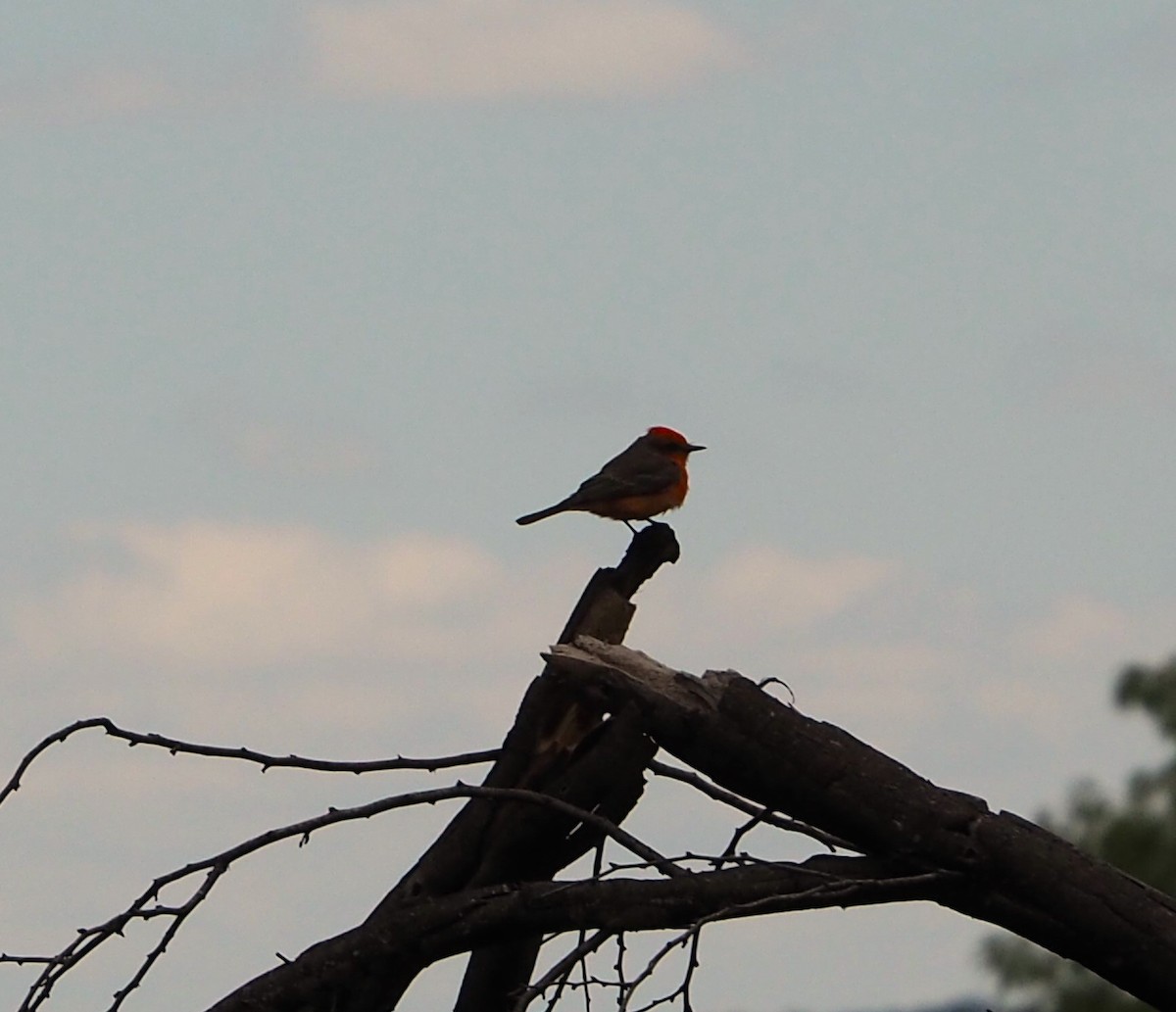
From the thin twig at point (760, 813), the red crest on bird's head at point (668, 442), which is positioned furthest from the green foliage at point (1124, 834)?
the thin twig at point (760, 813)

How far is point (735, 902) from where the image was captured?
5.63 m

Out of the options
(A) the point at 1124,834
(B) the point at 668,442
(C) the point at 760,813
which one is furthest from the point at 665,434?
(A) the point at 1124,834

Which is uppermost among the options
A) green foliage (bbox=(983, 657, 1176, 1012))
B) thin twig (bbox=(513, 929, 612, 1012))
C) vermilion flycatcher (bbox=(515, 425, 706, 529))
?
green foliage (bbox=(983, 657, 1176, 1012))

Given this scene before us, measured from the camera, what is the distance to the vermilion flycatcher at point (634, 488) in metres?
12.8

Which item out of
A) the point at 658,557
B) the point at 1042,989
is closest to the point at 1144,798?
the point at 1042,989

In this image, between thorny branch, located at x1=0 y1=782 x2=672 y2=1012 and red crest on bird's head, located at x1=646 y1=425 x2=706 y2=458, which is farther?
red crest on bird's head, located at x1=646 y1=425 x2=706 y2=458

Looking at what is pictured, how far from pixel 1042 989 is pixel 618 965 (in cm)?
2589

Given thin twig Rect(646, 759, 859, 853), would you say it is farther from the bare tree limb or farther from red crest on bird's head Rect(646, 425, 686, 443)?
red crest on bird's head Rect(646, 425, 686, 443)

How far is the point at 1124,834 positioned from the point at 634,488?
17.1m

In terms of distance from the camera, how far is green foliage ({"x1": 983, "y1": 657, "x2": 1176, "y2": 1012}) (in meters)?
28.2

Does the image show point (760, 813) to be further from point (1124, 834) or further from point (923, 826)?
point (1124, 834)

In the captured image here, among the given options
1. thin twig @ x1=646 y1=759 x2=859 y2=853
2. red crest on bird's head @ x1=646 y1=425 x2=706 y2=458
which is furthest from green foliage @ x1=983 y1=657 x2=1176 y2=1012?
thin twig @ x1=646 y1=759 x2=859 y2=853

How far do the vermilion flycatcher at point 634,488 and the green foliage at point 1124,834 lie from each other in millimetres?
16158

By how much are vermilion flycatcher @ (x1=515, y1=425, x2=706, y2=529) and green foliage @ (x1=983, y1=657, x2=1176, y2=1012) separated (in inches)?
636
